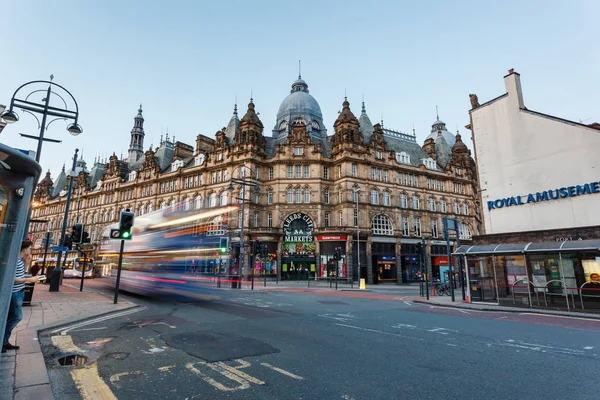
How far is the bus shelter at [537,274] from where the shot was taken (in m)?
14.9

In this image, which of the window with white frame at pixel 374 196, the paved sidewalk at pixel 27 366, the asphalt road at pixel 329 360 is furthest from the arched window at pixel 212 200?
the asphalt road at pixel 329 360

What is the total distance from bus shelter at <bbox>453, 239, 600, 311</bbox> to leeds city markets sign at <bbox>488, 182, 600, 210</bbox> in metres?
4.60

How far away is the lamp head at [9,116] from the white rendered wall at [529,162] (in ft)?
86.2

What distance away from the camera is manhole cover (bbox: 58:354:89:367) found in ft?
19.1

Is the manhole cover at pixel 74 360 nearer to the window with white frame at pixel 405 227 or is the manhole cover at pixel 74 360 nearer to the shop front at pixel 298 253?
the shop front at pixel 298 253

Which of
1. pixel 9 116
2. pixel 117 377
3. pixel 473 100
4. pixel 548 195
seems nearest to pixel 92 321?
pixel 117 377

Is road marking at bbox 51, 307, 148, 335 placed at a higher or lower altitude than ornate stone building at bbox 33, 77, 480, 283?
lower

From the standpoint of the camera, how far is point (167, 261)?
49.3 feet

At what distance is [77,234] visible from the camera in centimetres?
1991

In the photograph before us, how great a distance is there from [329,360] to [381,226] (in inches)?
1620

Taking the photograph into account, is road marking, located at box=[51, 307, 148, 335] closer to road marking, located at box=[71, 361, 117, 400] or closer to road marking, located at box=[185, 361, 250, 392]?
road marking, located at box=[71, 361, 117, 400]

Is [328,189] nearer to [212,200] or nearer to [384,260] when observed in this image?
[384,260]

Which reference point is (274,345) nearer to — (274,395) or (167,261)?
(274,395)

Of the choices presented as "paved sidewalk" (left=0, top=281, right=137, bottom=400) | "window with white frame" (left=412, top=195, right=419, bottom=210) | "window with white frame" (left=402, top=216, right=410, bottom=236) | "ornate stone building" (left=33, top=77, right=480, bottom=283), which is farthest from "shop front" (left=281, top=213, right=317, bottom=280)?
"paved sidewalk" (left=0, top=281, right=137, bottom=400)
